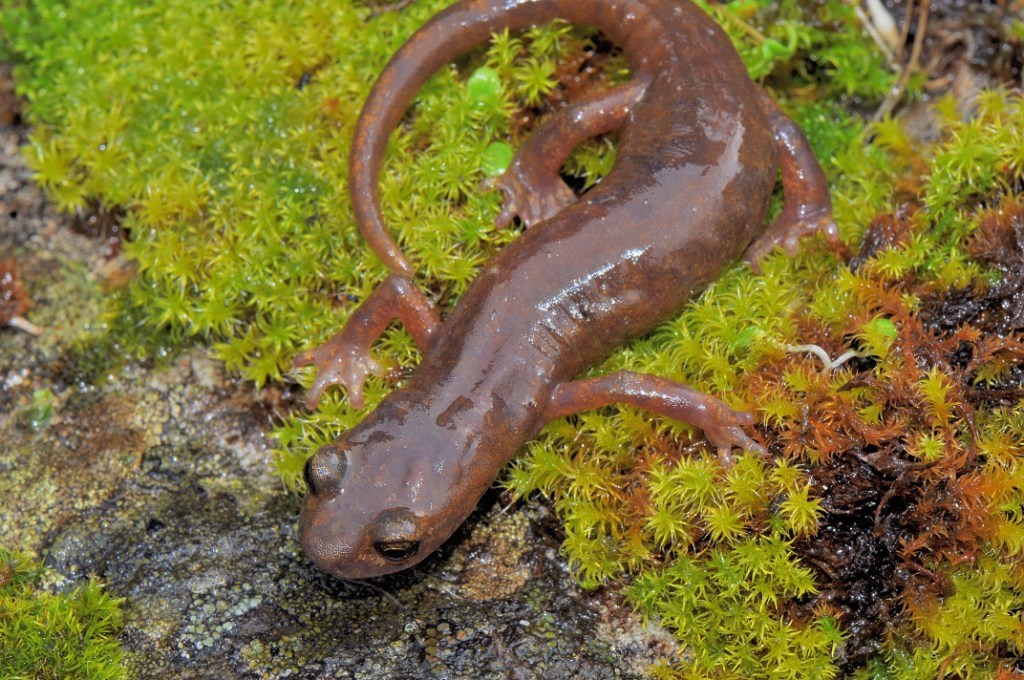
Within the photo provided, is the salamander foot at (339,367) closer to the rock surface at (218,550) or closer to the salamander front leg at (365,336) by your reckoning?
the salamander front leg at (365,336)

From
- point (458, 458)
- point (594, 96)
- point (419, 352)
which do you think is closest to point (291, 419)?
point (419, 352)

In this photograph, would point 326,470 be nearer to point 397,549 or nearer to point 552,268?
point 397,549

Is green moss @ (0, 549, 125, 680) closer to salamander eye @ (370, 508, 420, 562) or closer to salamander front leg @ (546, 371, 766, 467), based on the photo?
salamander eye @ (370, 508, 420, 562)

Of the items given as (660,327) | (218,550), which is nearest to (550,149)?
(660,327)

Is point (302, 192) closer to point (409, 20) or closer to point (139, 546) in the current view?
point (409, 20)

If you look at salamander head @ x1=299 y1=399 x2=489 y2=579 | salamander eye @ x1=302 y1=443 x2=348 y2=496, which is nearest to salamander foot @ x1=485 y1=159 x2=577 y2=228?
salamander head @ x1=299 y1=399 x2=489 y2=579

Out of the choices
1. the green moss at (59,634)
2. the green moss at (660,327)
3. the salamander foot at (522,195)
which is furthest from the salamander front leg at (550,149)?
the green moss at (59,634)
